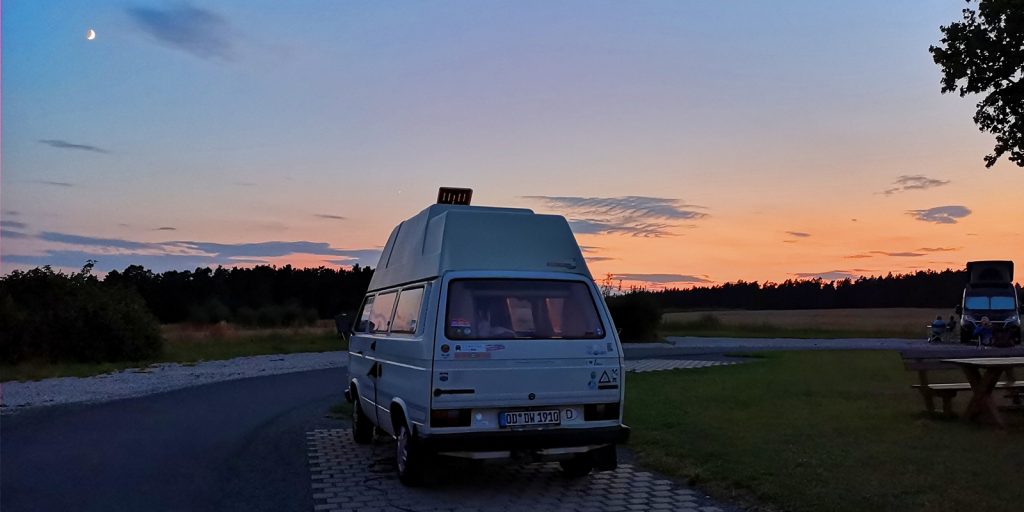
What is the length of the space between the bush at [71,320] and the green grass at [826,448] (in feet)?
63.2

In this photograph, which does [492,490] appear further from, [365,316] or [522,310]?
[365,316]

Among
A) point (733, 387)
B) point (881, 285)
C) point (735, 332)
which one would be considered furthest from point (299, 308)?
point (881, 285)

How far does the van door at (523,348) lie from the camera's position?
24.6 ft

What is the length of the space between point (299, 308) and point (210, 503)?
5611 cm

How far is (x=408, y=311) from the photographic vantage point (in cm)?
862

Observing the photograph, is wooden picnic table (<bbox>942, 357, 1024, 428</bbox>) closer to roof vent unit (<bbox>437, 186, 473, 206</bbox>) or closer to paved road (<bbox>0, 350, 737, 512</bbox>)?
paved road (<bbox>0, 350, 737, 512</bbox>)

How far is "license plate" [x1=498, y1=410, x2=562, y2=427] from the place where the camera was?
7.59 metres

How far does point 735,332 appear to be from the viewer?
54.5 metres

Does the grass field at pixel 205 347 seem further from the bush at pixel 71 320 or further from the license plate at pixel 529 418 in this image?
the license plate at pixel 529 418

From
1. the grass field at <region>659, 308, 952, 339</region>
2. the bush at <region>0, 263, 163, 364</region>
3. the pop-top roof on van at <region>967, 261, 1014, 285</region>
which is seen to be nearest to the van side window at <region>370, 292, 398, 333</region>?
the bush at <region>0, 263, 163, 364</region>

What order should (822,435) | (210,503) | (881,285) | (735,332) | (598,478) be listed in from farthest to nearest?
1. (881,285)
2. (735,332)
3. (822,435)
4. (598,478)
5. (210,503)

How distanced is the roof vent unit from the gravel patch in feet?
30.2

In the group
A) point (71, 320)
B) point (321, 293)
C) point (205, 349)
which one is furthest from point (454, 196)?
point (321, 293)

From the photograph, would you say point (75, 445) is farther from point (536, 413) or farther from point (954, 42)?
point (954, 42)
